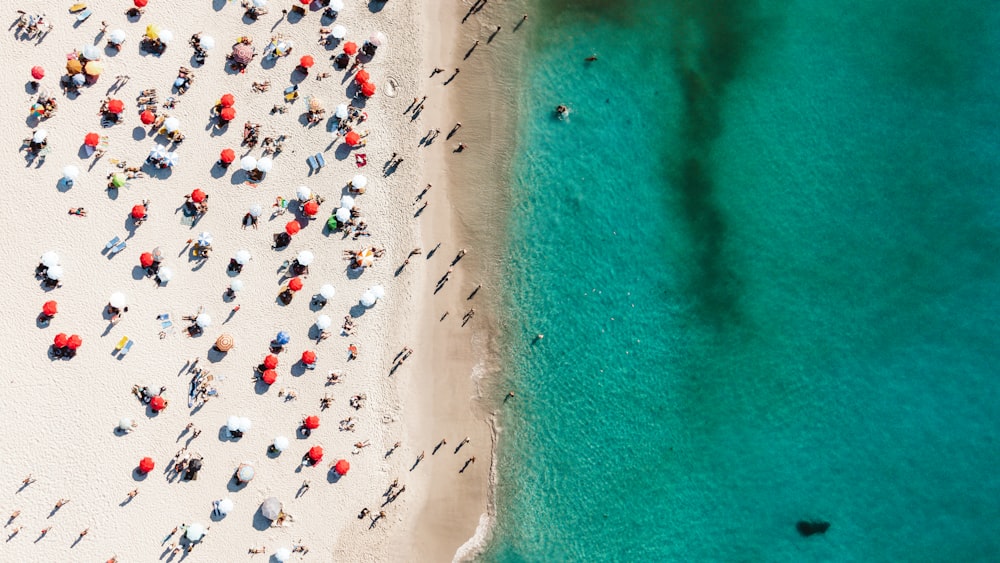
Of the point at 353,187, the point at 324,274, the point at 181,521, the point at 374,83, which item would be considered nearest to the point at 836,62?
the point at 374,83

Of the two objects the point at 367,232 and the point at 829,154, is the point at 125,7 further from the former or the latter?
the point at 829,154

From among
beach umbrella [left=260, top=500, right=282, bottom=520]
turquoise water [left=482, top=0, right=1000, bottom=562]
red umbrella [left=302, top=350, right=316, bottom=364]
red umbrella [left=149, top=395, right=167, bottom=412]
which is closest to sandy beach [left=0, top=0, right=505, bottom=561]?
red umbrella [left=149, top=395, right=167, bottom=412]

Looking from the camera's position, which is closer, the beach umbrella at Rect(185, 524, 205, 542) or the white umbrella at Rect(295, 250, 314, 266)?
the beach umbrella at Rect(185, 524, 205, 542)

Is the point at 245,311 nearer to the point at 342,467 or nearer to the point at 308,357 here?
the point at 308,357

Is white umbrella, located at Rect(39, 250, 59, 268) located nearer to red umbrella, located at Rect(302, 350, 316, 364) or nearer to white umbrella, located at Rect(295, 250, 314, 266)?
white umbrella, located at Rect(295, 250, 314, 266)

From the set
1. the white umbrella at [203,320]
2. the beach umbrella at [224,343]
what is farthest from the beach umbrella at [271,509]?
the white umbrella at [203,320]

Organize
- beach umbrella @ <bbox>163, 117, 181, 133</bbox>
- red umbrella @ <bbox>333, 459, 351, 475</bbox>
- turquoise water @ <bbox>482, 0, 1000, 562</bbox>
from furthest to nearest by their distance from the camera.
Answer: turquoise water @ <bbox>482, 0, 1000, 562</bbox>, beach umbrella @ <bbox>163, 117, 181, 133</bbox>, red umbrella @ <bbox>333, 459, 351, 475</bbox>

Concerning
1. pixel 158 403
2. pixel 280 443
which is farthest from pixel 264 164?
pixel 280 443
